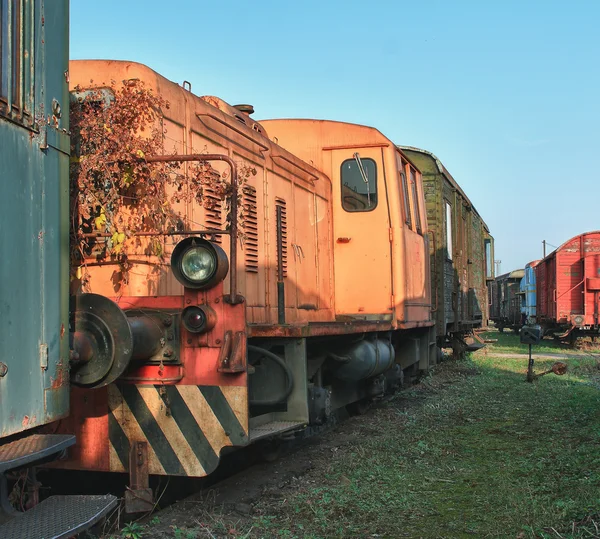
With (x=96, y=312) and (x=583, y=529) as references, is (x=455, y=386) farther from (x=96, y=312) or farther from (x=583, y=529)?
(x=96, y=312)

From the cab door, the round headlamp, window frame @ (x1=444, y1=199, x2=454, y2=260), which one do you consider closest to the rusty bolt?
the round headlamp

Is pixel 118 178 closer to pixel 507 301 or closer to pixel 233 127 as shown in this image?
pixel 233 127

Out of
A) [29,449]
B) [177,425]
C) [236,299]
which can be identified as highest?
[236,299]

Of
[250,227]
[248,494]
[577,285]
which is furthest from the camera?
[577,285]

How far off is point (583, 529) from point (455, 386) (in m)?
7.02

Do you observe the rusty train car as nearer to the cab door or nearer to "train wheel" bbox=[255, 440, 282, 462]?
the cab door

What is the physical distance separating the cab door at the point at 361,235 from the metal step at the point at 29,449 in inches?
192

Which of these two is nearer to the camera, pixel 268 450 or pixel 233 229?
pixel 233 229

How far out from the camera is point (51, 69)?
3014 mm

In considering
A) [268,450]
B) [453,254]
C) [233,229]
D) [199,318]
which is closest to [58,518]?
[199,318]

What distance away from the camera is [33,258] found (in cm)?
277

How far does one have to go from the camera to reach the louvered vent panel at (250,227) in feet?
18.2

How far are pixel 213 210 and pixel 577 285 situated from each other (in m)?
17.9

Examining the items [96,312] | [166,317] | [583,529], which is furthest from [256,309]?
[583,529]
